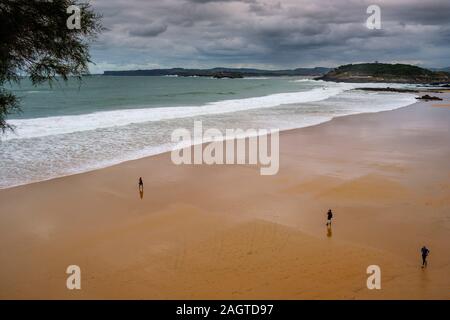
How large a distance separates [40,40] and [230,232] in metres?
8.08

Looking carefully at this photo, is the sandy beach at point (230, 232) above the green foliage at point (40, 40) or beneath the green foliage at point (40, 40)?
beneath

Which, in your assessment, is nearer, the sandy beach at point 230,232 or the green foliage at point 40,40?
the green foliage at point 40,40

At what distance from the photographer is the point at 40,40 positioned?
775 centimetres

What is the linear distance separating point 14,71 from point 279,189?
11.6 m

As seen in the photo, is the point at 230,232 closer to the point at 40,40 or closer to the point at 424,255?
the point at 424,255

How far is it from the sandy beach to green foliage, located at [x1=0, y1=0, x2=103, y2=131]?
5.12 m

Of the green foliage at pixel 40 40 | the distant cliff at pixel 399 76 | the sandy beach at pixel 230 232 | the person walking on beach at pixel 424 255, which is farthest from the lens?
the distant cliff at pixel 399 76

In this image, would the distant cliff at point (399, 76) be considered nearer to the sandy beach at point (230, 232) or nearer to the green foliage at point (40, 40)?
the sandy beach at point (230, 232)

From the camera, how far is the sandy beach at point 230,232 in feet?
32.6

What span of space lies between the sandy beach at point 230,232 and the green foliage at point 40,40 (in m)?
5.12

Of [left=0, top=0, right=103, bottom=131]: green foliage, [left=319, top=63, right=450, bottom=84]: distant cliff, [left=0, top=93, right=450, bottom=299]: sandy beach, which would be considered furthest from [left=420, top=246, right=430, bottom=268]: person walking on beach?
[left=319, top=63, right=450, bottom=84]: distant cliff

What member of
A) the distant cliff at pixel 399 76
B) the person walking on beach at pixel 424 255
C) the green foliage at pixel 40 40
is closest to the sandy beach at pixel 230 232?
the person walking on beach at pixel 424 255
